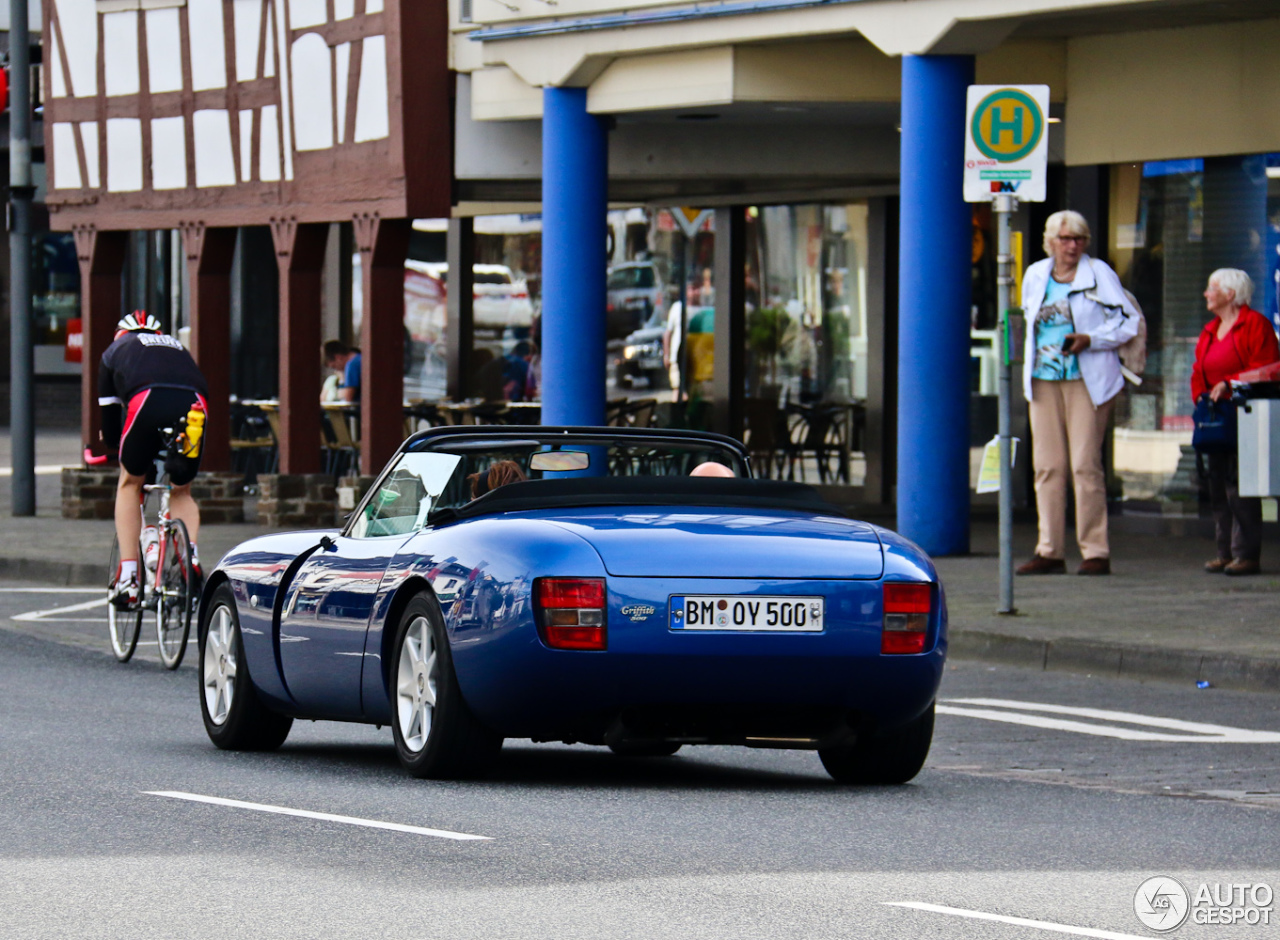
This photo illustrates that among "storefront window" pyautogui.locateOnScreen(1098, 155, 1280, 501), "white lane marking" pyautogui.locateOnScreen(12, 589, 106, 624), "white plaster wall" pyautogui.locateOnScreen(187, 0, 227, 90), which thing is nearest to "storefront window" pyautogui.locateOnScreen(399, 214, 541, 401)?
"white plaster wall" pyautogui.locateOnScreen(187, 0, 227, 90)

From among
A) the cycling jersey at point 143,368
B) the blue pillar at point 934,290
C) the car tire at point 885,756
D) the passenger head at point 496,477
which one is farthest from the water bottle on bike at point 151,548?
the blue pillar at point 934,290

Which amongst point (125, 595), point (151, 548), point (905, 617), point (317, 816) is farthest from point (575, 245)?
point (317, 816)

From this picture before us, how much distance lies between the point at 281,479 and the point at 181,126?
4.15 metres

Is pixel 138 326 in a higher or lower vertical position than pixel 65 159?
lower

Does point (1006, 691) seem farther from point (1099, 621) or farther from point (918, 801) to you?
point (918, 801)

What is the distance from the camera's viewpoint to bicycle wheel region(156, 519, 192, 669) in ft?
41.8

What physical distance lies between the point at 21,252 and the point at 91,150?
2264 millimetres

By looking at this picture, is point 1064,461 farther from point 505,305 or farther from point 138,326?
point 505,305

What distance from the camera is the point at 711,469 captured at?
9172 mm

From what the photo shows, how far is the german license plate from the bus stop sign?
610 centimetres

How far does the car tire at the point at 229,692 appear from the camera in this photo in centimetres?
930

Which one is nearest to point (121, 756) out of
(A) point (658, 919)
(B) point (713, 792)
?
(B) point (713, 792)

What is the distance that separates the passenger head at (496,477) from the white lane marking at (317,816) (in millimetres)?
1388

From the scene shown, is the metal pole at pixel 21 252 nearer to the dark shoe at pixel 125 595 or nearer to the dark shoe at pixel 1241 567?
the dark shoe at pixel 125 595
